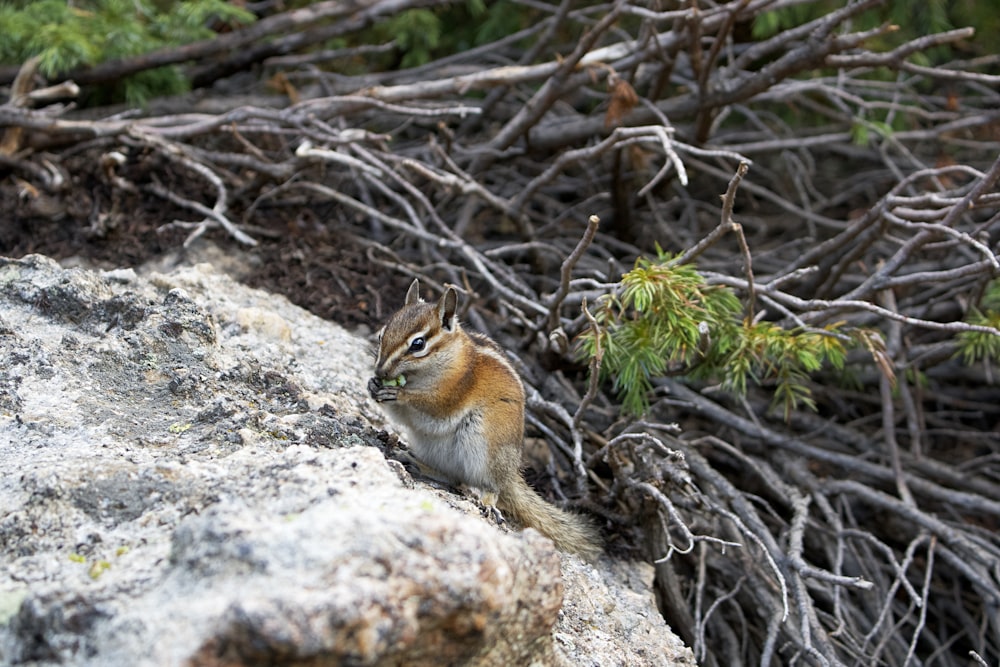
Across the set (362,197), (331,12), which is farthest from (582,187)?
(331,12)

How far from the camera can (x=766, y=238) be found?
5.09 m

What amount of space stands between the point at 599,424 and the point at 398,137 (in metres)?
2.45

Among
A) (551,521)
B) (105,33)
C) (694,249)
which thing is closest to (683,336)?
(694,249)

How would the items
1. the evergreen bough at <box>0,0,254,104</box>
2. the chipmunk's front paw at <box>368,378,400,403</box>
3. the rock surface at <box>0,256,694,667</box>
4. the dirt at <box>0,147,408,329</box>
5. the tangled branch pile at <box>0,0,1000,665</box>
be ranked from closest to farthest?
the rock surface at <box>0,256,694,667</box>
the chipmunk's front paw at <box>368,378,400,403</box>
the tangled branch pile at <box>0,0,1000,665</box>
the dirt at <box>0,147,408,329</box>
the evergreen bough at <box>0,0,254,104</box>

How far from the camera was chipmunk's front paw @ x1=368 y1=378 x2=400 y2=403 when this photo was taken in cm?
265

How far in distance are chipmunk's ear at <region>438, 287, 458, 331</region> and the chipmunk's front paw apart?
272 millimetres

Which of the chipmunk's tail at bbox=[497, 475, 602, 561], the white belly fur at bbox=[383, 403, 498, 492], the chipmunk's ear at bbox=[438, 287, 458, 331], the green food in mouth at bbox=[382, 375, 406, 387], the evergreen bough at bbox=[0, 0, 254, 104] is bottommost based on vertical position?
the chipmunk's tail at bbox=[497, 475, 602, 561]

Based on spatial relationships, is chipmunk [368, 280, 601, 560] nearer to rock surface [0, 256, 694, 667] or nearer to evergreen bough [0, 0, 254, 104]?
rock surface [0, 256, 694, 667]

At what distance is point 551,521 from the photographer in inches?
107

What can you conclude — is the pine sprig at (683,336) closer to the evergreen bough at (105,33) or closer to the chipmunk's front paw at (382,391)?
the chipmunk's front paw at (382,391)

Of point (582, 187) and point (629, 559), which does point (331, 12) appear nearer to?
point (582, 187)

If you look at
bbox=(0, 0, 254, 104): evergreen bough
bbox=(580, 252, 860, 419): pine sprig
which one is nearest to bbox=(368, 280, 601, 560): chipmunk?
bbox=(580, 252, 860, 419): pine sprig

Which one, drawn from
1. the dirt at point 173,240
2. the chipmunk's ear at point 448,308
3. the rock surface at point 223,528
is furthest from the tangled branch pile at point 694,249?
the rock surface at point 223,528

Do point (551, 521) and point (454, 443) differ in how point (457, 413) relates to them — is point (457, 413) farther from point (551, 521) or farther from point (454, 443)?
point (551, 521)
